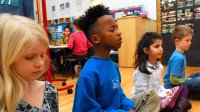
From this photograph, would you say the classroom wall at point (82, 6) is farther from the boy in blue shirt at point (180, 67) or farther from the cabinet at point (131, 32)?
the boy in blue shirt at point (180, 67)

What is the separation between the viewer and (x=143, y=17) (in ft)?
15.7

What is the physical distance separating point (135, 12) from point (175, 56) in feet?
10.0

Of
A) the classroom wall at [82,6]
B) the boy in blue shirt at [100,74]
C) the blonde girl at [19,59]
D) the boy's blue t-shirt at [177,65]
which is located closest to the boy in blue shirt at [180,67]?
the boy's blue t-shirt at [177,65]

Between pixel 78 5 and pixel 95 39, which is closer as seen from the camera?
pixel 95 39

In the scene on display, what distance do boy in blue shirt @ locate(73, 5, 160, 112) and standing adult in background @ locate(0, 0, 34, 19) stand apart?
1.95ft

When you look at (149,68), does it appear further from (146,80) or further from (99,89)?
(99,89)

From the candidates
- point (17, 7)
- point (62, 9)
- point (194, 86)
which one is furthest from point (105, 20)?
point (62, 9)

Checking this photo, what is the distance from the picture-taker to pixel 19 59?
2.58ft

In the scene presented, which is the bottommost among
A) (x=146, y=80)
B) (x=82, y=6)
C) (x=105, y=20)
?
(x=146, y=80)

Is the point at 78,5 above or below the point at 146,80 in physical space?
above

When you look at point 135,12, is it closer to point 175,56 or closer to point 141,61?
point 175,56

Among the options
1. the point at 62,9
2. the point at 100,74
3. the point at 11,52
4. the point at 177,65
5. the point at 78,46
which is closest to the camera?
the point at 11,52

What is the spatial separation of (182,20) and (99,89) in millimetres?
3847

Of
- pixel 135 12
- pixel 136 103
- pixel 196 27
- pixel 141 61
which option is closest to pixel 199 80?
pixel 141 61
